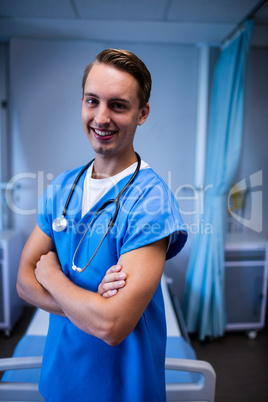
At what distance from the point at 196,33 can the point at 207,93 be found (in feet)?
0.56

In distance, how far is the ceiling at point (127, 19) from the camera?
0.81 metres

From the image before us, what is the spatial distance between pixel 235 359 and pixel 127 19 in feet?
4.47

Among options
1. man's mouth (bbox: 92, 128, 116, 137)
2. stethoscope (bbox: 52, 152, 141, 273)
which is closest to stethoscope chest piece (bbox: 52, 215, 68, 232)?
stethoscope (bbox: 52, 152, 141, 273)

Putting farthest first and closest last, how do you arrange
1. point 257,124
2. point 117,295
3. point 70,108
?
point 257,124
point 70,108
point 117,295

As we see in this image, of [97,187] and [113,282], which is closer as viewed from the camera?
[113,282]

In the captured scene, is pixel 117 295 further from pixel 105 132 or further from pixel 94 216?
pixel 105 132

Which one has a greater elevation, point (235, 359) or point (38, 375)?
point (38, 375)

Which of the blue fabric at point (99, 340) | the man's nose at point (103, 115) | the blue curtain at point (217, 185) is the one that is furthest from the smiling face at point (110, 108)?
the blue curtain at point (217, 185)

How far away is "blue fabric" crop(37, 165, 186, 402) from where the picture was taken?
0.61 meters

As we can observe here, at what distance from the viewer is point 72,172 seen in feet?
2.56

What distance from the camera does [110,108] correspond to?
583 mm

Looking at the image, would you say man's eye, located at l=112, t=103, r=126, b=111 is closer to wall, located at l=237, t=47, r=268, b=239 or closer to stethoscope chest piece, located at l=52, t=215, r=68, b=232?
stethoscope chest piece, located at l=52, t=215, r=68, b=232

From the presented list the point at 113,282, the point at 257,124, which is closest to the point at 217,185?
the point at 257,124

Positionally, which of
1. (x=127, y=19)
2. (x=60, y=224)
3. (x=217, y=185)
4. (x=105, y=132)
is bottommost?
(x=60, y=224)
